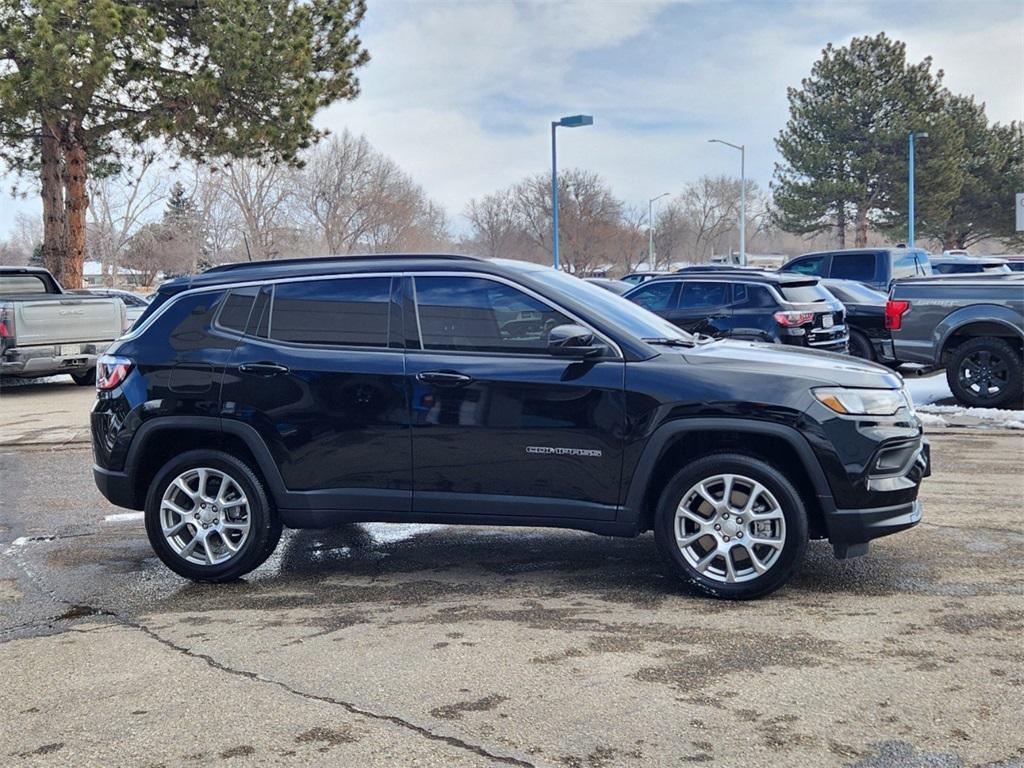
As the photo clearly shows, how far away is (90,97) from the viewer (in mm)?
22953

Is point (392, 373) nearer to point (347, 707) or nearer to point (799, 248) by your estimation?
point (347, 707)

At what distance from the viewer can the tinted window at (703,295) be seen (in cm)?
1448

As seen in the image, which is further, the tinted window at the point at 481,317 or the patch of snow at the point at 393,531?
the patch of snow at the point at 393,531

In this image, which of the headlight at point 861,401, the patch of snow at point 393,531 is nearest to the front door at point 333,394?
the patch of snow at point 393,531

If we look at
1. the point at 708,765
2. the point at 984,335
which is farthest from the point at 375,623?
the point at 984,335

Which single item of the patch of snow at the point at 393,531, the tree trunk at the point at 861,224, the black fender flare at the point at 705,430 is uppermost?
the tree trunk at the point at 861,224

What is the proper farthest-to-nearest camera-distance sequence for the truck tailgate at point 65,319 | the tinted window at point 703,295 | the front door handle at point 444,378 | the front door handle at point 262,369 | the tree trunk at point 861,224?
the tree trunk at point 861,224 < the truck tailgate at point 65,319 < the tinted window at point 703,295 < the front door handle at point 262,369 < the front door handle at point 444,378

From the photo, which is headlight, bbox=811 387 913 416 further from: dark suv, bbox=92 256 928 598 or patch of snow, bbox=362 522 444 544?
patch of snow, bbox=362 522 444 544

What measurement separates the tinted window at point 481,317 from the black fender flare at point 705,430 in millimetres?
803

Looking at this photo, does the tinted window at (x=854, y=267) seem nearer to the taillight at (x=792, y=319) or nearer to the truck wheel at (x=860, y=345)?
the truck wheel at (x=860, y=345)

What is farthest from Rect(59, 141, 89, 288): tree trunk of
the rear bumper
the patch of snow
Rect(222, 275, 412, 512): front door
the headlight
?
the headlight

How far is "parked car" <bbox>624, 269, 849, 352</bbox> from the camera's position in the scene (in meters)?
13.8

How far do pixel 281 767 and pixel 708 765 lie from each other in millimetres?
1463

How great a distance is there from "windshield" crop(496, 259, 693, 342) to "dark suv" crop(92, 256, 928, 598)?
22 millimetres
